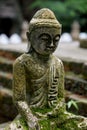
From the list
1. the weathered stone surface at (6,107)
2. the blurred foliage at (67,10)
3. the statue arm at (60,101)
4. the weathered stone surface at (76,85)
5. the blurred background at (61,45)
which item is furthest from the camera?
the blurred foliage at (67,10)

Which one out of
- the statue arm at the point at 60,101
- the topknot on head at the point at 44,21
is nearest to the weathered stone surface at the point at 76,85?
the statue arm at the point at 60,101

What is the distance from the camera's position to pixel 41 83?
444cm

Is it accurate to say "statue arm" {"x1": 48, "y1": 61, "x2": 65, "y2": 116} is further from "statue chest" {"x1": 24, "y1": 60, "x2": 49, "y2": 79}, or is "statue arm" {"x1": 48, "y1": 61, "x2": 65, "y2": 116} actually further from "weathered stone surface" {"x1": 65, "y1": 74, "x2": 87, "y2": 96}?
"weathered stone surface" {"x1": 65, "y1": 74, "x2": 87, "y2": 96}

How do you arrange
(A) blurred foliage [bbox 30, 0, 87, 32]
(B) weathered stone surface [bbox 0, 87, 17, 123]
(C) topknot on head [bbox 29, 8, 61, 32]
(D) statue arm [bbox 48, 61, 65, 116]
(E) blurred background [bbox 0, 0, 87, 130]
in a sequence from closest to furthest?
1. (C) topknot on head [bbox 29, 8, 61, 32]
2. (D) statue arm [bbox 48, 61, 65, 116]
3. (E) blurred background [bbox 0, 0, 87, 130]
4. (B) weathered stone surface [bbox 0, 87, 17, 123]
5. (A) blurred foliage [bbox 30, 0, 87, 32]

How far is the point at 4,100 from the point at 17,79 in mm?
3086

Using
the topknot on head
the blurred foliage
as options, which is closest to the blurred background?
the blurred foliage

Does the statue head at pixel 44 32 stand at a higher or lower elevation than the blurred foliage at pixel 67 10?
higher

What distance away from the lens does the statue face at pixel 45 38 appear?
4.29 metres

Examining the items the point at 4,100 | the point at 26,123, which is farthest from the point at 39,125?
the point at 4,100

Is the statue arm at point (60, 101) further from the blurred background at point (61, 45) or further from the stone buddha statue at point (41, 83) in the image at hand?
the blurred background at point (61, 45)

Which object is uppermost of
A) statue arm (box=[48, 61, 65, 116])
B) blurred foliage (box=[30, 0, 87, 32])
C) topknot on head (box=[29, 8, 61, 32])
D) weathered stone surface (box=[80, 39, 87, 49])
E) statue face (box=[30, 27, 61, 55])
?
topknot on head (box=[29, 8, 61, 32])

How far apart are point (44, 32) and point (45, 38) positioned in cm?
6

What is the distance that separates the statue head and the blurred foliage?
461 inches

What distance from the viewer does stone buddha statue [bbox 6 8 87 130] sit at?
14.1 feet
